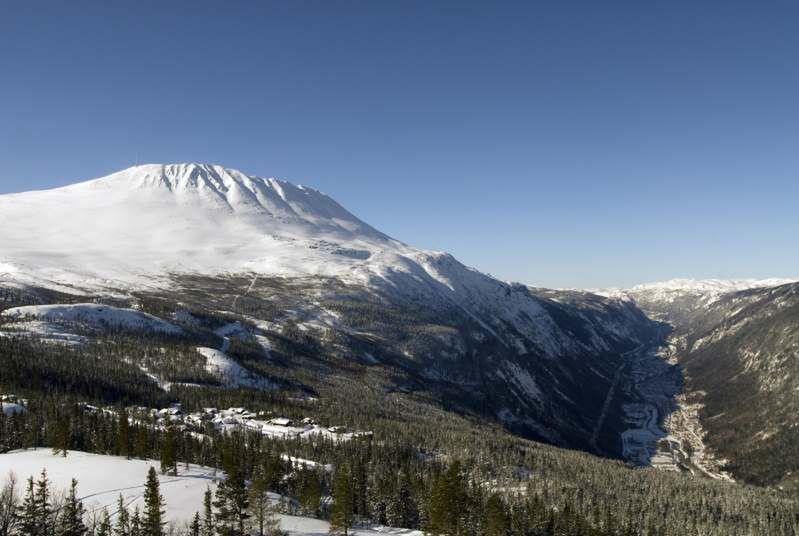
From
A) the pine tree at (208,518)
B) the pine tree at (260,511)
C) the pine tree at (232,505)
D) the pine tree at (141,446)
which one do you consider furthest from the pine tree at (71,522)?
the pine tree at (141,446)

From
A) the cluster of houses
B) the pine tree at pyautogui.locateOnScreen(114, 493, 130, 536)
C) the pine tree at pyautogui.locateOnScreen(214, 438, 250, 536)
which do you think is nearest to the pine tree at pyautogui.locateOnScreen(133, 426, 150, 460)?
the pine tree at pyautogui.locateOnScreen(114, 493, 130, 536)

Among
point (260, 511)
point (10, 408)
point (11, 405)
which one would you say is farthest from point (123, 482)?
point (11, 405)

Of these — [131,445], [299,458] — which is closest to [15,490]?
[131,445]

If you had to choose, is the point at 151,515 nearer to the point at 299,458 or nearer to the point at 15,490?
the point at 15,490

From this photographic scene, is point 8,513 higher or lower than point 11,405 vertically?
lower

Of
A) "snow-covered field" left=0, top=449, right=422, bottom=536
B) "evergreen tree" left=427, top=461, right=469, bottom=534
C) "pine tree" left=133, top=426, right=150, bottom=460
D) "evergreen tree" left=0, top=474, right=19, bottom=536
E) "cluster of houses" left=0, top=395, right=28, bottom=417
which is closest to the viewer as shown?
"evergreen tree" left=0, top=474, right=19, bottom=536

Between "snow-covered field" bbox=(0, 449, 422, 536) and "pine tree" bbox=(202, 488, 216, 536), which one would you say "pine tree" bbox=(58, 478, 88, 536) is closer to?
"snow-covered field" bbox=(0, 449, 422, 536)

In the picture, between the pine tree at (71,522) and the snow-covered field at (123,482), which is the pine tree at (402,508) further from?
the pine tree at (71,522)

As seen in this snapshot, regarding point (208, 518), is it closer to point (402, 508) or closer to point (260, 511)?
point (260, 511)
